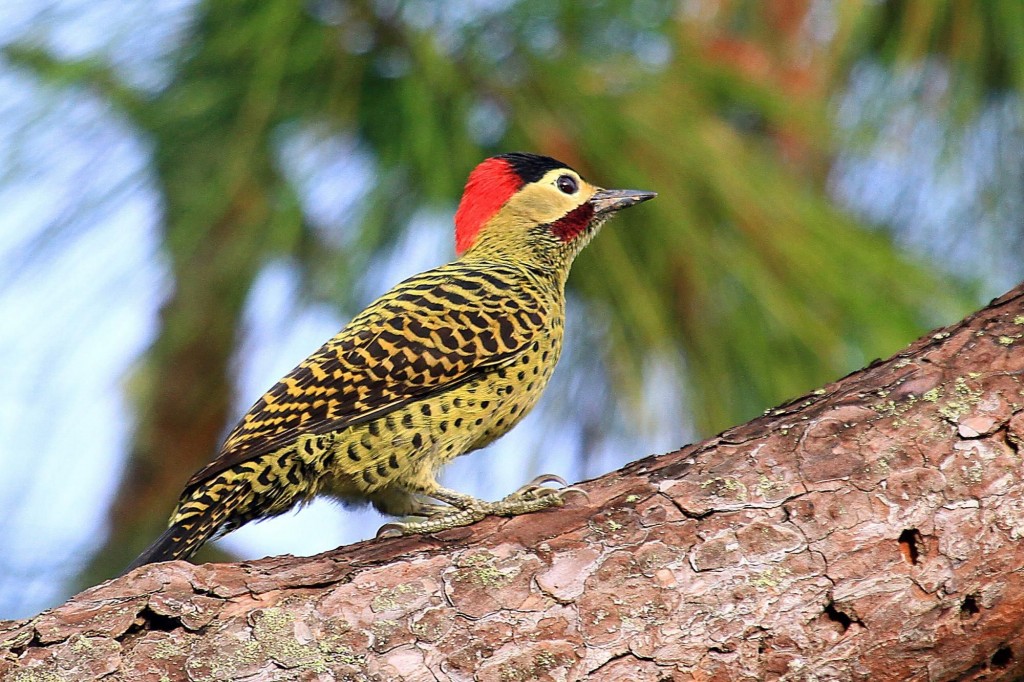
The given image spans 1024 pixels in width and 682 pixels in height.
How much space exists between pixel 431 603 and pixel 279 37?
2.20 m

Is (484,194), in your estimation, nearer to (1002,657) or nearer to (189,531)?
(189,531)

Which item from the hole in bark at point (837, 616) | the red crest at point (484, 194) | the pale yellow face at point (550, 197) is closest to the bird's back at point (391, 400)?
the red crest at point (484, 194)

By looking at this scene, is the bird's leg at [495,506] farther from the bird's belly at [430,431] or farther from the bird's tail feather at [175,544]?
the bird's tail feather at [175,544]

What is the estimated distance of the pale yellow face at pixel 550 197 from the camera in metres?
4.34

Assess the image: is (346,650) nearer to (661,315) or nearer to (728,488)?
(728,488)

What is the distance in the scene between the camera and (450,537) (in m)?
2.71

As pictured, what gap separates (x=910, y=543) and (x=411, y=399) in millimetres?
1654

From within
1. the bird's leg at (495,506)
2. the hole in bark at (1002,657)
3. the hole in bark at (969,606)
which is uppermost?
the bird's leg at (495,506)

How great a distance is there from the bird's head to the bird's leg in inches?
50.9

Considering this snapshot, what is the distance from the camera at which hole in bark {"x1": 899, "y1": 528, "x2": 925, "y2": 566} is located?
2.47 metres

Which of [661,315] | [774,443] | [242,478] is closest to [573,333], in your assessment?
[661,315]

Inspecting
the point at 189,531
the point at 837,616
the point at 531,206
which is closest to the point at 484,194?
the point at 531,206

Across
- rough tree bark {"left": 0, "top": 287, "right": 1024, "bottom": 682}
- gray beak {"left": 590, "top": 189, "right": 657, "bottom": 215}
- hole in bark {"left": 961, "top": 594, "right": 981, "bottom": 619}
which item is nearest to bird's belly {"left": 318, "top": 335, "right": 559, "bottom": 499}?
gray beak {"left": 590, "top": 189, "right": 657, "bottom": 215}

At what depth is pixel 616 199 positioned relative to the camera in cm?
418
